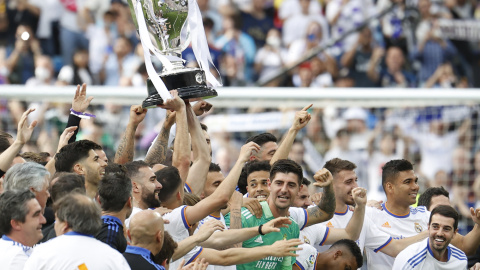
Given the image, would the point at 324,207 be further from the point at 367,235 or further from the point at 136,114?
the point at 136,114

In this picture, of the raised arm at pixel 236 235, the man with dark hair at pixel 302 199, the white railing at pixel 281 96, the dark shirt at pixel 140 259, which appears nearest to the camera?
the dark shirt at pixel 140 259

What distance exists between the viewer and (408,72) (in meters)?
15.1

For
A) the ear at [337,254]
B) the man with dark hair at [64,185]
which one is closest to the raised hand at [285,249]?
the ear at [337,254]

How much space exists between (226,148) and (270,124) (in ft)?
1.96

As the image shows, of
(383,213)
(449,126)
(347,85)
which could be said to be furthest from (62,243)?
(347,85)

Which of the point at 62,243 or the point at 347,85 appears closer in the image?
the point at 62,243

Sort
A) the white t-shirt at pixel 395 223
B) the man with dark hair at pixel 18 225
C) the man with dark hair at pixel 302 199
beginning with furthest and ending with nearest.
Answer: the white t-shirt at pixel 395 223 → the man with dark hair at pixel 302 199 → the man with dark hair at pixel 18 225

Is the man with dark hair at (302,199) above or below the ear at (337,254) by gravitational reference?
above

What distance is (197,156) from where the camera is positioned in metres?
7.69

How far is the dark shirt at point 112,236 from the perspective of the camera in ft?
18.5

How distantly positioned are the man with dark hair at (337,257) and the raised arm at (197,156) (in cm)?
93

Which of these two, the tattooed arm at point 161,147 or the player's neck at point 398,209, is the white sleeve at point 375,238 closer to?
the player's neck at point 398,209

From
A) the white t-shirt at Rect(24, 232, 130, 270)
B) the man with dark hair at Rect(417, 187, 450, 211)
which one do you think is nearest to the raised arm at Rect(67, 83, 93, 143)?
the white t-shirt at Rect(24, 232, 130, 270)

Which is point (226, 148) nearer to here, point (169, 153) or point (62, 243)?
point (169, 153)
